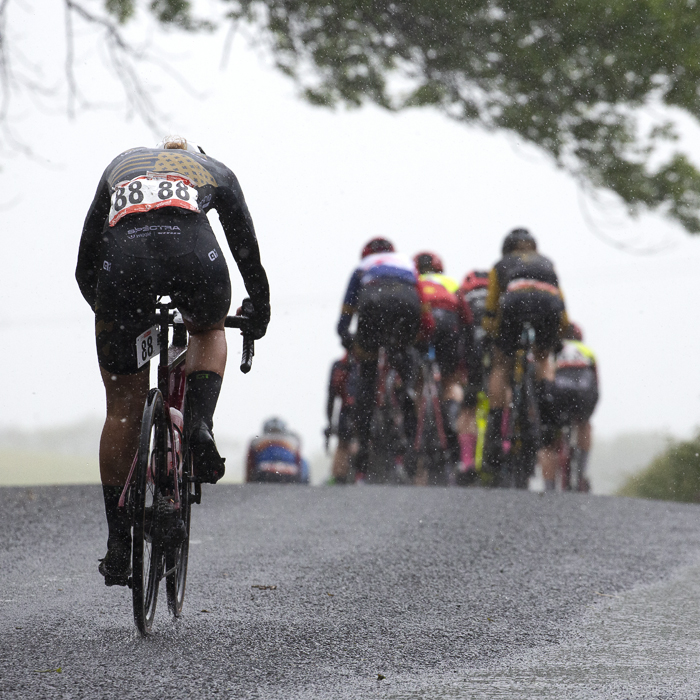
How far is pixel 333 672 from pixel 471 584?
1626 mm

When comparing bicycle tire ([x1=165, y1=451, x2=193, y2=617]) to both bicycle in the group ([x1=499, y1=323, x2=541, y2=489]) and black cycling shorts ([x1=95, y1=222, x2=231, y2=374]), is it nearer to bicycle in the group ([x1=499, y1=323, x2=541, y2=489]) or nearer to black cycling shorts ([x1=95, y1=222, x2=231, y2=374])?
black cycling shorts ([x1=95, y1=222, x2=231, y2=374])

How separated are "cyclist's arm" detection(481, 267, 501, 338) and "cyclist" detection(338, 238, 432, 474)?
523 millimetres

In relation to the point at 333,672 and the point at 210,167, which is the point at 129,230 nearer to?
the point at 210,167

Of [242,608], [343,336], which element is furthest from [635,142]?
[242,608]

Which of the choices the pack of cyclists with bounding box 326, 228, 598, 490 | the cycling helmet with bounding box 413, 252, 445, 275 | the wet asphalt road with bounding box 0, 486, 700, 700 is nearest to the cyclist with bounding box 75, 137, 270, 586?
the wet asphalt road with bounding box 0, 486, 700, 700

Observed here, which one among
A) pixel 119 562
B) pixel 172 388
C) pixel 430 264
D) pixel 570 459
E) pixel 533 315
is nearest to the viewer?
pixel 119 562

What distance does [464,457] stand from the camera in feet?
30.2

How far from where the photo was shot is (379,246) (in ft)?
28.3

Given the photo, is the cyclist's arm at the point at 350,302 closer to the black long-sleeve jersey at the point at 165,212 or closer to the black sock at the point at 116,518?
the black long-sleeve jersey at the point at 165,212

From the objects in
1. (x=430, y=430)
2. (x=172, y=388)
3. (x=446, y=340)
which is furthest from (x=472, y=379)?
(x=172, y=388)

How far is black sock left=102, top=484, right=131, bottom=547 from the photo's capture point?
3.32 meters

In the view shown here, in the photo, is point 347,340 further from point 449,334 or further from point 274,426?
point 274,426

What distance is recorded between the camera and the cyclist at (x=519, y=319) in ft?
26.8

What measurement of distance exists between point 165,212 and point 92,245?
373 mm
